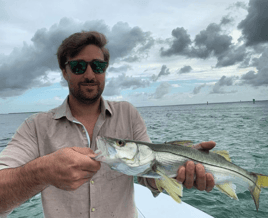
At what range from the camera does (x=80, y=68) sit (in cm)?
275

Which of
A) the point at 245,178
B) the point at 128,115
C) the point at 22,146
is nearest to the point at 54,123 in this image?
the point at 22,146

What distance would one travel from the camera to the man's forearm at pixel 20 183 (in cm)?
169

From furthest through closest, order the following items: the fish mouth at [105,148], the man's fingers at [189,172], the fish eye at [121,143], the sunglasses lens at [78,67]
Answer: the sunglasses lens at [78,67] < the man's fingers at [189,172] < the fish eye at [121,143] < the fish mouth at [105,148]

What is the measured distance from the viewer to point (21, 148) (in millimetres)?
2229

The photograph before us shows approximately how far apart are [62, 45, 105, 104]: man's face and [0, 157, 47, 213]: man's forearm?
1.17 meters

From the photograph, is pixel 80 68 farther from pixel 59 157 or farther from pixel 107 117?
pixel 59 157

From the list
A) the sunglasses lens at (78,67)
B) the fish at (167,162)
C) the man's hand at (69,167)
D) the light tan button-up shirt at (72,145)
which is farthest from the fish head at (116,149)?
the sunglasses lens at (78,67)

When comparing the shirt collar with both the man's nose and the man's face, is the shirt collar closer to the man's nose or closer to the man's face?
the man's face

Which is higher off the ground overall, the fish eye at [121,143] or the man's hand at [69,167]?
the fish eye at [121,143]

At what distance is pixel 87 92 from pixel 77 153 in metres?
1.24

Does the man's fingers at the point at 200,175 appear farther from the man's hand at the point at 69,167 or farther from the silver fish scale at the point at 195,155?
the man's hand at the point at 69,167

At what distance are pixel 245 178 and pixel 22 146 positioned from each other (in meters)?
2.80

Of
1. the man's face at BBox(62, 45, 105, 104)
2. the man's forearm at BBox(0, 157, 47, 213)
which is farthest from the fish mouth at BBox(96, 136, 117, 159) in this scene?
the man's face at BBox(62, 45, 105, 104)

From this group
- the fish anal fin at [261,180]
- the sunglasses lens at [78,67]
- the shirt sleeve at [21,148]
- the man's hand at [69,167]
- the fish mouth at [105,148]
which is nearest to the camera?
the man's hand at [69,167]
